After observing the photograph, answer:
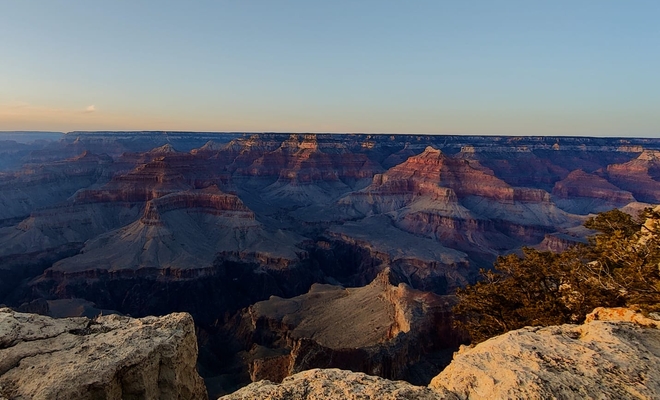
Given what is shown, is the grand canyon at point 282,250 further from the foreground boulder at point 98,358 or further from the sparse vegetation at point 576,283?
the sparse vegetation at point 576,283

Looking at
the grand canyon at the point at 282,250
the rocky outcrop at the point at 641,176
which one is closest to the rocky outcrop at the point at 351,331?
the grand canyon at the point at 282,250

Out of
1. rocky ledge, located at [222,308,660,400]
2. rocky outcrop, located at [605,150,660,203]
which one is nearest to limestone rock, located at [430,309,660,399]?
rocky ledge, located at [222,308,660,400]

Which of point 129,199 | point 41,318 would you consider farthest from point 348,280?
point 41,318

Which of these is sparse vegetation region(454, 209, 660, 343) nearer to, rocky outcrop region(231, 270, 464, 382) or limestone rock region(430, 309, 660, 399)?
limestone rock region(430, 309, 660, 399)

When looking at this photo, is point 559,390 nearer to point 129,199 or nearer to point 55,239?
point 55,239

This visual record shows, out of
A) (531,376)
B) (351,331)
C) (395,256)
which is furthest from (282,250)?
(531,376)

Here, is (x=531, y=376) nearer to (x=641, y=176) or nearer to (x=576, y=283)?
(x=576, y=283)
